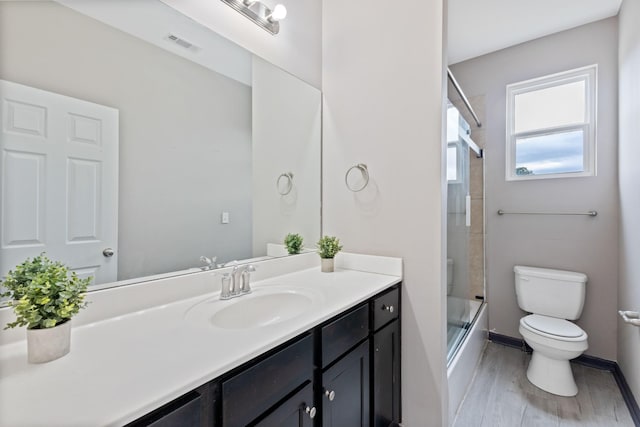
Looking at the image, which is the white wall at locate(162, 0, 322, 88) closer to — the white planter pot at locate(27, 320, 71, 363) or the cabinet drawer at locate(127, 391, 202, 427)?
the white planter pot at locate(27, 320, 71, 363)

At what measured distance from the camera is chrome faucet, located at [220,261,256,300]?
118 centimetres

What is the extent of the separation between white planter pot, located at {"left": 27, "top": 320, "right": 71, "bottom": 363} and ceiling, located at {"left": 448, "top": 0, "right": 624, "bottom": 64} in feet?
9.34

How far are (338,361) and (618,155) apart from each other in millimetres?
2660

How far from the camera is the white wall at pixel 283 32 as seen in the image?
1.25 metres

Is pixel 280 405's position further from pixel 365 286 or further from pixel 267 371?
pixel 365 286

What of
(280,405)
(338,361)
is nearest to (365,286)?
(338,361)

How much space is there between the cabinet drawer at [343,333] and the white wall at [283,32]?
1364mm

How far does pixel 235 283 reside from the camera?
1.22m

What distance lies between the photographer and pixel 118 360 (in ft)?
2.23

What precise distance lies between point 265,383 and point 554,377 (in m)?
2.27

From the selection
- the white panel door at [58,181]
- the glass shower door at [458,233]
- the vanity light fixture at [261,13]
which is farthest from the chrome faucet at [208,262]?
the glass shower door at [458,233]

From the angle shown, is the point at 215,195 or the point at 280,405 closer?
the point at 280,405

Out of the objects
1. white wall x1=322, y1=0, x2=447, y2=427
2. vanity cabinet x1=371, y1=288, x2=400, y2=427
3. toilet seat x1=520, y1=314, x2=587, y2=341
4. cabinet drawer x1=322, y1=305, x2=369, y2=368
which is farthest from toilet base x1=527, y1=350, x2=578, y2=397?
cabinet drawer x1=322, y1=305, x2=369, y2=368

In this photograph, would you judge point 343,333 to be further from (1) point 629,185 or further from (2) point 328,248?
(1) point 629,185
